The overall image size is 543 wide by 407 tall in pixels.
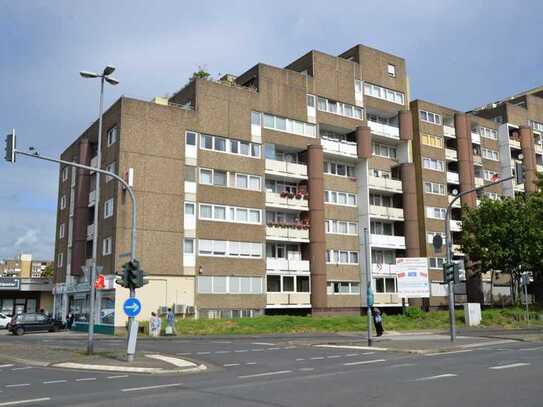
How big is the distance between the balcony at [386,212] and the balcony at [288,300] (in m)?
9.54

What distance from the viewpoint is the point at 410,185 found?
53344 mm

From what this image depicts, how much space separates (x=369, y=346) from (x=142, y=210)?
20126 millimetres

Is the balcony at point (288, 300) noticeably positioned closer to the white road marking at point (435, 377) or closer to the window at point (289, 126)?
the window at point (289, 126)

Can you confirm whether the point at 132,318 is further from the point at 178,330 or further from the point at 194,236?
the point at 194,236

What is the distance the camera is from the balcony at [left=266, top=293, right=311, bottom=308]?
4500 centimetres

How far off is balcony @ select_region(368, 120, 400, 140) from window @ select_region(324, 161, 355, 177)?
12.5 feet

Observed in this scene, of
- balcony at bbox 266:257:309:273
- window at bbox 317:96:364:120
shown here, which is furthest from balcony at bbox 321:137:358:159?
balcony at bbox 266:257:309:273

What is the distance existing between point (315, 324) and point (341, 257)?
11993 mm

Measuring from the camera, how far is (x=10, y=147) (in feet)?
60.8

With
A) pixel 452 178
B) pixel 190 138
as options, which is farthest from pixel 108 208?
pixel 452 178

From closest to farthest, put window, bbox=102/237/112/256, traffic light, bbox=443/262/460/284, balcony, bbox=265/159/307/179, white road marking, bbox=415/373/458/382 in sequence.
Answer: white road marking, bbox=415/373/458/382
traffic light, bbox=443/262/460/284
window, bbox=102/237/112/256
balcony, bbox=265/159/307/179

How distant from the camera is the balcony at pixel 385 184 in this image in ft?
170

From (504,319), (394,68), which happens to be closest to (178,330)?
(504,319)

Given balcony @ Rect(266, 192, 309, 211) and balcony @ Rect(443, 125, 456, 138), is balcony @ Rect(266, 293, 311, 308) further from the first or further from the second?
balcony @ Rect(443, 125, 456, 138)
